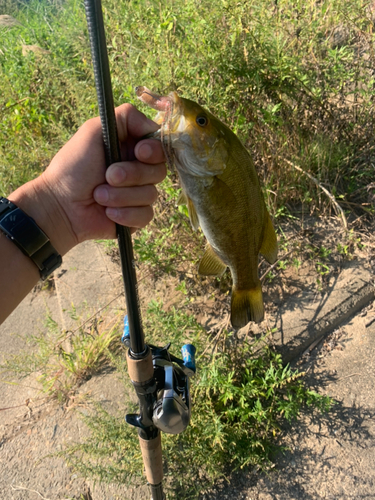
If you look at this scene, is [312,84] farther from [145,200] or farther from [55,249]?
[55,249]

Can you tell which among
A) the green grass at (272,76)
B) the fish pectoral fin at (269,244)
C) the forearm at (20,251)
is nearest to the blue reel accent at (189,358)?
the fish pectoral fin at (269,244)

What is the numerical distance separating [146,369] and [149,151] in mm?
799

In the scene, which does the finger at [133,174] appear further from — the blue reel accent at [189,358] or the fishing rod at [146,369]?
the blue reel accent at [189,358]

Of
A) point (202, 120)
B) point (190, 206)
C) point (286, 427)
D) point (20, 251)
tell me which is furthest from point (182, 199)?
point (286, 427)

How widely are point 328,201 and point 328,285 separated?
736 millimetres

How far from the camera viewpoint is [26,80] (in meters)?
4.97

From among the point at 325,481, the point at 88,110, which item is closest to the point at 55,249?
the point at 325,481

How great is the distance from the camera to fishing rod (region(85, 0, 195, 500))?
114 centimetres

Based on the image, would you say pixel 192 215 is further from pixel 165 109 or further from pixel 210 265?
pixel 165 109

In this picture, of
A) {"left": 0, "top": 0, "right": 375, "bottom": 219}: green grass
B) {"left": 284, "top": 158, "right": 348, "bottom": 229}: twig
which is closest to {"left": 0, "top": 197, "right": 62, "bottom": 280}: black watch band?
{"left": 0, "top": 0, "right": 375, "bottom": 219}: green grass

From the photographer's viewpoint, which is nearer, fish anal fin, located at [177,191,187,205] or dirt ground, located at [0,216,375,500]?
fish anal fin, located at [177,191,187,205]

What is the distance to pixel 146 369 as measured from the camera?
1462 millimetres

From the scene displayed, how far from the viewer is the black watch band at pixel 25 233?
141 cm

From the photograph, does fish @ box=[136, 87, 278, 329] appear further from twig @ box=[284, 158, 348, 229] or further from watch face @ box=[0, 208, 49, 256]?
twig @ box=[284, 158, 348, 229]
